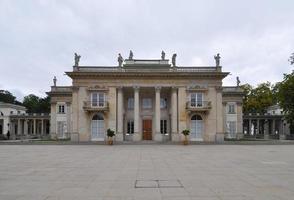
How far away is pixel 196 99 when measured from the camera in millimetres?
48781

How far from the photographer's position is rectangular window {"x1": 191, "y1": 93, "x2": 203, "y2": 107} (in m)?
48.7

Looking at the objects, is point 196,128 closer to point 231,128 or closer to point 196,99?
point 196,99

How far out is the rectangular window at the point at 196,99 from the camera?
48.7m

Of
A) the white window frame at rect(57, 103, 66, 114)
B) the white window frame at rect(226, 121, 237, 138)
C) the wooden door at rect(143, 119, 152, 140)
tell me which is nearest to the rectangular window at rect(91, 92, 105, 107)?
the wooden door at rect(143, 119, 152, 140)

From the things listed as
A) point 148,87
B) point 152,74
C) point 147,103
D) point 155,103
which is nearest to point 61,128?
point 147,103

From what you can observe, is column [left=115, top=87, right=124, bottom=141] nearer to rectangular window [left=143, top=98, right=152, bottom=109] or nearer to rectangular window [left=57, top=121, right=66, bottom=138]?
rectangular window [left=143, top=98, right=152, bottom=109]

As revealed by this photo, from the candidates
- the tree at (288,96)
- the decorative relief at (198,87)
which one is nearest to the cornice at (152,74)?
the decorative relief at (198,87)

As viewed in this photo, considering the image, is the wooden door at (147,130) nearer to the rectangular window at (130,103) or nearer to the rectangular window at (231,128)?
the rectangular window at (130,103)

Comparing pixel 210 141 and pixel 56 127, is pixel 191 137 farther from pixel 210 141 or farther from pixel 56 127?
pixel 56 127

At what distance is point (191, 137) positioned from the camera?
49.1m
